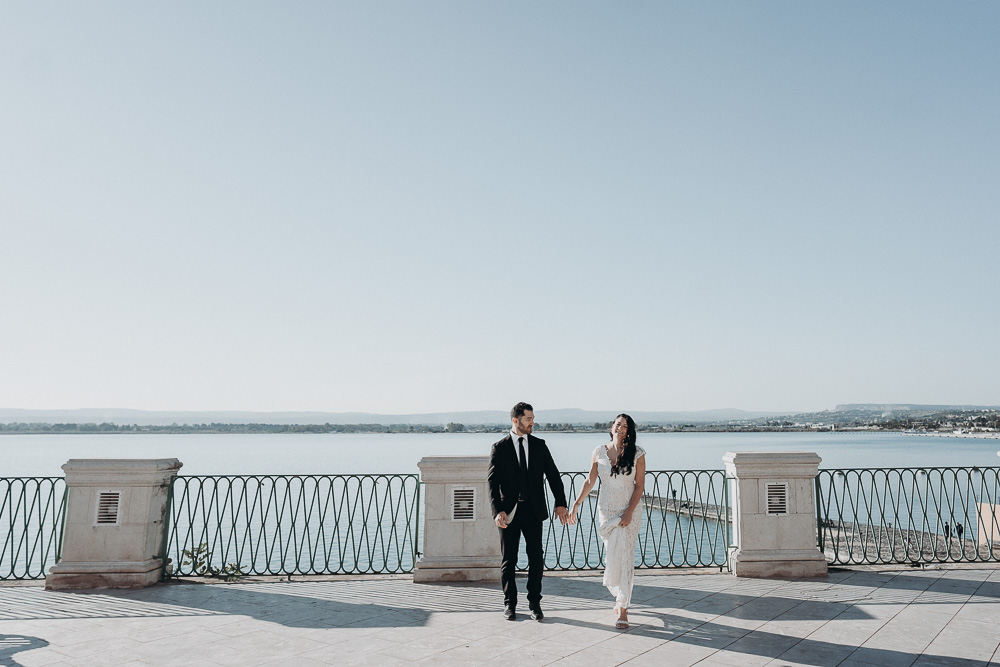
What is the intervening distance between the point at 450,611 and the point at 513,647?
4.29ft

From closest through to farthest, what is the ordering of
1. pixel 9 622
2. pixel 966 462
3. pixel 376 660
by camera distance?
pixel 376 660 < pixel 9 622 < pixel 966 462

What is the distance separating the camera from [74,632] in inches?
225

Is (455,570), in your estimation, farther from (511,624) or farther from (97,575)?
(97,575)

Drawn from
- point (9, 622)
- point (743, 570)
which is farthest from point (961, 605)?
point (9, 622)

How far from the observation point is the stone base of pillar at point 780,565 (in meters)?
7.88

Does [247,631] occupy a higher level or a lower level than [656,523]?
higher

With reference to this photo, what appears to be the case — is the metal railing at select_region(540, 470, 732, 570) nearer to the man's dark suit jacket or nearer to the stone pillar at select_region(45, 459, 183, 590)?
the man's dark suit jacket

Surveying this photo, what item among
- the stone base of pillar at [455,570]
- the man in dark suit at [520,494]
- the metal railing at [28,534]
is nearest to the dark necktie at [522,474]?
the man in dark suit at [520,494]

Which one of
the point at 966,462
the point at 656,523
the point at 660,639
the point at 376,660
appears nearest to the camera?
the point at 376,660

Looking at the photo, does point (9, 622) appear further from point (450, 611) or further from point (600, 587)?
point (600, 587)

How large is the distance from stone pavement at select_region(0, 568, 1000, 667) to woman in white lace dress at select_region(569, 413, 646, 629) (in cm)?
43

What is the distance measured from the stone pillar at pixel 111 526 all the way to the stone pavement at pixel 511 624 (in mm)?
316

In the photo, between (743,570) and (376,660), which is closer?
(376,660)

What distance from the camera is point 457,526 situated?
7.83m
